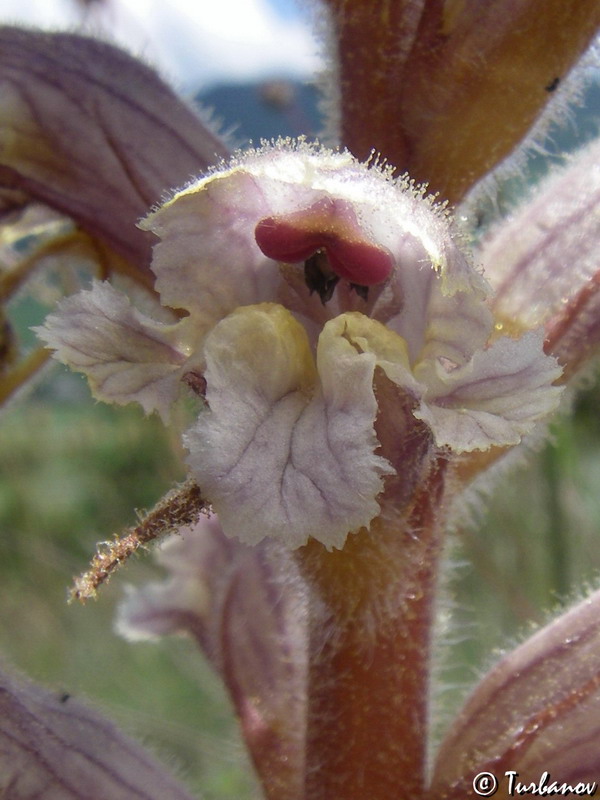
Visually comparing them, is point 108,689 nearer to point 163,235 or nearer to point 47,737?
point 47,737

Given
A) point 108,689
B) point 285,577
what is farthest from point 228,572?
point 108,689

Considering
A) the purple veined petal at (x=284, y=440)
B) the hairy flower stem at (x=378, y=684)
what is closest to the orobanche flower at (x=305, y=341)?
the purple veined petal at (x=284, y=440)

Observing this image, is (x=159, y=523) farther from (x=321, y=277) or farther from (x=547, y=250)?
(x=547, y=250)

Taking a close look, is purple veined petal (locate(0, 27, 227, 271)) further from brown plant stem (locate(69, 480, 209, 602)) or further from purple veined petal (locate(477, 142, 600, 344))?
brown plant stem (locate(69, 480, 209, 602))

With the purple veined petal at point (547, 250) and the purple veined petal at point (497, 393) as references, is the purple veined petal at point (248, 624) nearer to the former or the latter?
the purple veined petal at point (497, 393)

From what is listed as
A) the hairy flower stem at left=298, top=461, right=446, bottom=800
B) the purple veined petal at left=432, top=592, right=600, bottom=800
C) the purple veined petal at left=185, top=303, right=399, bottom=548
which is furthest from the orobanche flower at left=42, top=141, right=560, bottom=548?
the purple veined petal at left=432, top=592, right=600, bottom=800

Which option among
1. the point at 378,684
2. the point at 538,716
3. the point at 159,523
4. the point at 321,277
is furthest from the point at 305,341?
the point at 538,716

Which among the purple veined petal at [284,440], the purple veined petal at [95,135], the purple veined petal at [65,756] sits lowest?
the purple veined petal at [65,756]
